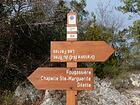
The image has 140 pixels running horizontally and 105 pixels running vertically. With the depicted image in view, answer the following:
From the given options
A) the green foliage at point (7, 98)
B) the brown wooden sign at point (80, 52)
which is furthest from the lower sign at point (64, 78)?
the green foliage at point (7, 98)

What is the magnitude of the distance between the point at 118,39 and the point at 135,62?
61.9 inches

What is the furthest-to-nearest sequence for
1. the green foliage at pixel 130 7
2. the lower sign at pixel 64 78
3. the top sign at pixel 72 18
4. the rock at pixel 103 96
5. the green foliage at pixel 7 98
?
the green foliage at pixel 130 7
the rock at pixel 103 96
the green foliage at pixel 7 98
the top sign at pixel 72 18
the lower sign at pixel 64 78

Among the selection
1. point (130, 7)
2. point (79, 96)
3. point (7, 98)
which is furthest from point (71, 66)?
point (130, 7)

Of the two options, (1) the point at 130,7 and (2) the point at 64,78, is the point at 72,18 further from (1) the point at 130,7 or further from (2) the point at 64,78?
(1) the point at 130,7

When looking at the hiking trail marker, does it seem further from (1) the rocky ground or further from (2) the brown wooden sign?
(1) the rocky ground

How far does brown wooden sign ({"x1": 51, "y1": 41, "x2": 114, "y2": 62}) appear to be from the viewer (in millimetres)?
8414

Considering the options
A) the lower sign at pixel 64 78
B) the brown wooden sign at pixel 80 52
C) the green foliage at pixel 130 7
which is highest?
the brown wooden sign at pixel 80 52

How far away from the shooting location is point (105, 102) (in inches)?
486

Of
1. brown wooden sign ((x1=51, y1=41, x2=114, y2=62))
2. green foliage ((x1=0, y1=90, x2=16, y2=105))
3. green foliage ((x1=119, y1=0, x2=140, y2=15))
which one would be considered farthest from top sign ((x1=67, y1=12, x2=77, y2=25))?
green foliage ((x1=119, y1=0, x2=140, y2=15))

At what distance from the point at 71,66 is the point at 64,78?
245 mm

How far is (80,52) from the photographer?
27.6ft

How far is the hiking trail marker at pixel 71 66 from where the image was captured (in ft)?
27.4

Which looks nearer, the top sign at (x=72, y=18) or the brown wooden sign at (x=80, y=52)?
the brown wooden sign at (x=80, y=52)

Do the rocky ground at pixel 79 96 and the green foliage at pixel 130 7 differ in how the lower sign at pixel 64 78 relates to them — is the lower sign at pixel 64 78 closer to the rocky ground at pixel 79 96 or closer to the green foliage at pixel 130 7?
the rocky ground at pixel 79 96
